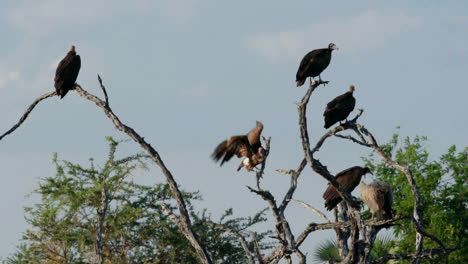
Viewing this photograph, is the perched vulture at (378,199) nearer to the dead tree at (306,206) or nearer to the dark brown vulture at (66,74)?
the dead tree at (306,206)

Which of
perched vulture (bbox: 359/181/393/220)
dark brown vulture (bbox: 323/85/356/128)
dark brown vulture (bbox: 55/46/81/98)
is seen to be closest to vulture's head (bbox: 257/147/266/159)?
dark brown vulture (bbox: 323/85/356/128)

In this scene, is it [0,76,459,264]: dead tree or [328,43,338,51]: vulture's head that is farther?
[328,43,338,51]: vulture's head

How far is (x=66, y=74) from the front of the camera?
1320 centimetres

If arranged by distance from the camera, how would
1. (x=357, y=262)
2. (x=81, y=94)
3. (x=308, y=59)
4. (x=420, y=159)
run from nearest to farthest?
1. (x=357, y=262)
2. (x=81, y=94)
3. (x=308, y=59)
4. (x=420, y=159)

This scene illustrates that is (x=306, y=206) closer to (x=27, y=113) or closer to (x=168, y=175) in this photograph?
(x=168, y=175)

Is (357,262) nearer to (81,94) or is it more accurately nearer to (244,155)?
(244,155)

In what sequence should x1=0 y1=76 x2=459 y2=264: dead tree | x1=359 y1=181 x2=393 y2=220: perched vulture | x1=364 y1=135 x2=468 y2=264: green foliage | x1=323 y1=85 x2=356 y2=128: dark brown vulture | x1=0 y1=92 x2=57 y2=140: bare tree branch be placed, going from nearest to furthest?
1. x1=0 y1=76 x2=459 y2=264: dead tree
2. x1=0 y1=92 x2=57 y2=140: bare tree branch
3. x1=359 y1=181 x2=393 y2=220: perched vulture
4. x1=323 y1=85 x2=356 y2=128: dark brown vulture
5. x1=364 y1=135 x2=468 y2=264: green foliage

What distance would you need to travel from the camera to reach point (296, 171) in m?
12.8

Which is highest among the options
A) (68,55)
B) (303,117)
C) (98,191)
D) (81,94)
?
(98,191)

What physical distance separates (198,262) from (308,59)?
12553mm

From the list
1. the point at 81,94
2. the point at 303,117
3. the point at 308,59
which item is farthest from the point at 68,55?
the point at 303,117

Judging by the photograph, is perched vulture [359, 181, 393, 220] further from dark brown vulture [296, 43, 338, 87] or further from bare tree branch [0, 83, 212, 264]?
bare tree branch [0, 83, 212, 264]

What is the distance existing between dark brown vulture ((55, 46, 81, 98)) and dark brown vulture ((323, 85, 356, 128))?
14.2 feet

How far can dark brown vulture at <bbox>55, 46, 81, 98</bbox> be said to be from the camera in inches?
509
